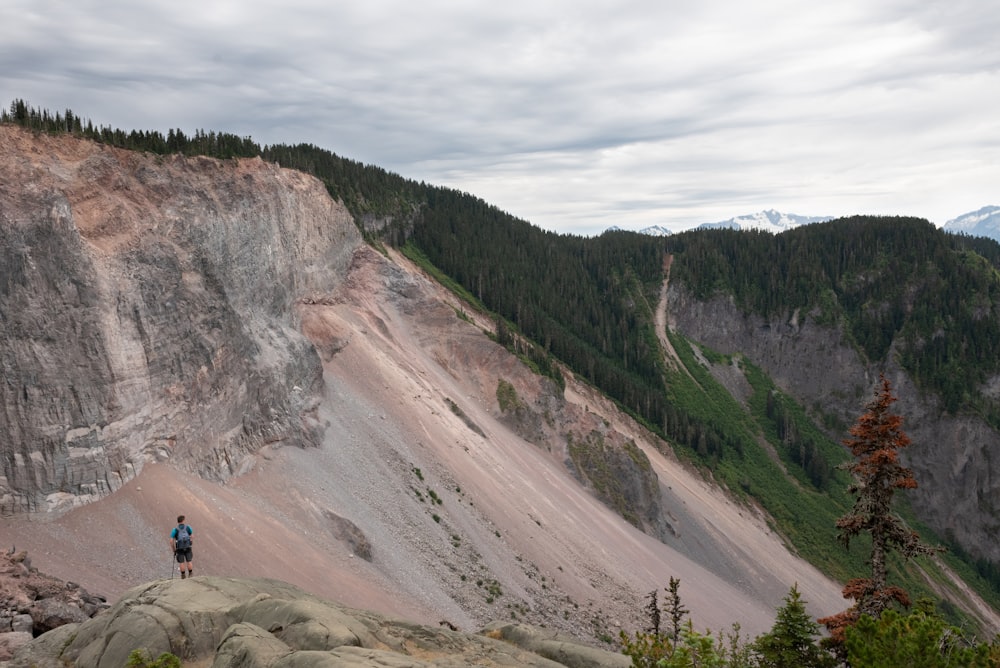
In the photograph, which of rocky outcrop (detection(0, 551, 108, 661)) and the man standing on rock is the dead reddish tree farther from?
rocky outcrop (detection(0, 551, 108, 661))

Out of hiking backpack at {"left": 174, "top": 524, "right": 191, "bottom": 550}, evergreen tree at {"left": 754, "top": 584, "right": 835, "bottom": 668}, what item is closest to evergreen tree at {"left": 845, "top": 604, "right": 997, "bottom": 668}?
evergreen tree at {"left": 754, "top": 584, "right": 835, "bottom": 668}

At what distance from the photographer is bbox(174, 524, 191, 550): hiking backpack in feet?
69.8

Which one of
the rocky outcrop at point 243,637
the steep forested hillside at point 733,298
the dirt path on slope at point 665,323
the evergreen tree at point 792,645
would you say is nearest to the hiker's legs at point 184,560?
the rocky outcrop at point 243,637

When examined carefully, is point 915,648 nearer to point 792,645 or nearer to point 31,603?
point 792,645

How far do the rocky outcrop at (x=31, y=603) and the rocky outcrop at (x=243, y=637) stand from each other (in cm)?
154

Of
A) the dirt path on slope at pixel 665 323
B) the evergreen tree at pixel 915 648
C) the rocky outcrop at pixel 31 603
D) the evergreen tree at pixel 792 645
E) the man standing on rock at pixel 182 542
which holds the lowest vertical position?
the rocky outcrop at pixel 31 603

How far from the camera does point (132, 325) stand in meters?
28.6

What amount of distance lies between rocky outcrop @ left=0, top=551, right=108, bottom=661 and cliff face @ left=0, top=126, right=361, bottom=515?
531cm

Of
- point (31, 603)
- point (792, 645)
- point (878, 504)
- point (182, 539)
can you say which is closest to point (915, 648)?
point (792, 645)

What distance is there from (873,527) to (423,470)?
28.0 metres

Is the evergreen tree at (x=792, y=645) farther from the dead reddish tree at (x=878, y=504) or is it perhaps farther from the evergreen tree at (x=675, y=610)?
the dead reddish tree at (x=878, y=504)

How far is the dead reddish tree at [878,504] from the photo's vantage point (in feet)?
60.3

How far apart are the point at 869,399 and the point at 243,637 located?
97.1m

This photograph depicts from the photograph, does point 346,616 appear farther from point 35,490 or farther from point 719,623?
point 719,623
